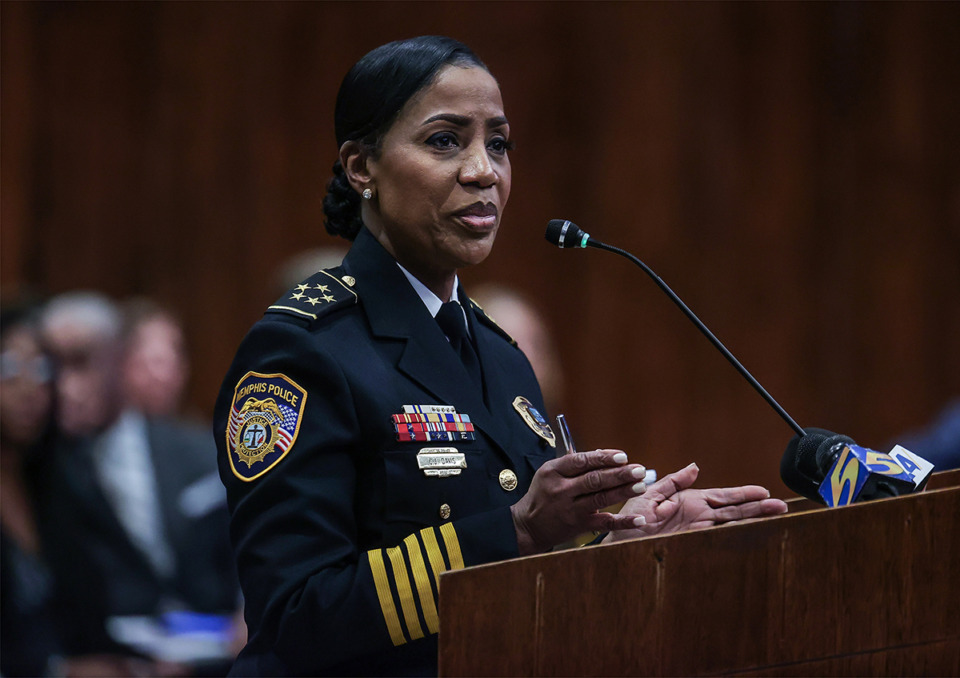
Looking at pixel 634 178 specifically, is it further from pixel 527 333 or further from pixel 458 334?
pixel 458 334

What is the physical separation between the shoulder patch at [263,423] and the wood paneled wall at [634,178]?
2.95 metres

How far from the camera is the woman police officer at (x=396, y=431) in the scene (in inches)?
46.9

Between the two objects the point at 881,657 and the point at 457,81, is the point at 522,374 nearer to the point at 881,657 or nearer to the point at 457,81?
the point at 457,81

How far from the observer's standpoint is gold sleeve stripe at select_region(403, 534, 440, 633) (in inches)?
46.9

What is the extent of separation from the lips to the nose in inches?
1.1

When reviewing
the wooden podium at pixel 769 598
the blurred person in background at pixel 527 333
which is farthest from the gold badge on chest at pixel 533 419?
the blurred person in background at pixel 527 333

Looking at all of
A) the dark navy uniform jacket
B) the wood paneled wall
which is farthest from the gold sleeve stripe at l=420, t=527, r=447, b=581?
the wood paneled wall

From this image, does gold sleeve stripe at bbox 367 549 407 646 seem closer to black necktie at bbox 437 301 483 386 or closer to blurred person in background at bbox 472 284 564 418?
black necktie at bbox 437 301 483 386

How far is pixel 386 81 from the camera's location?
1.43 metres

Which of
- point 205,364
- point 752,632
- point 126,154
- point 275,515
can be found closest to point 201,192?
point 126,154

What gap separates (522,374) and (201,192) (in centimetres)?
280

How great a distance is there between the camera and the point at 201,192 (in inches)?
164

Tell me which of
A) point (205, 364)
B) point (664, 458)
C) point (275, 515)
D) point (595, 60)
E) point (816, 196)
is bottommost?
point (664, 458)

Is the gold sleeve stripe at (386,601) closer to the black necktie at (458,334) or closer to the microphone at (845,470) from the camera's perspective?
the black necktie at (458,334)
